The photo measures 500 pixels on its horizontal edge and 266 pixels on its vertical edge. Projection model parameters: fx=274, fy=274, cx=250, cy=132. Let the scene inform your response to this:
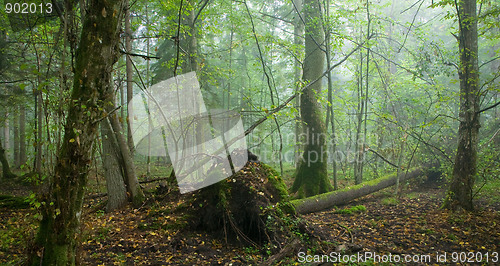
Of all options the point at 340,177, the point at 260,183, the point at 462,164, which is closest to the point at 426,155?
the point at 340,177

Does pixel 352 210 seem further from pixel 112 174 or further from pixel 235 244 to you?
pixel 112 174

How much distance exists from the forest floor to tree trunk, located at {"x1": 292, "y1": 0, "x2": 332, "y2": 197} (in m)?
1.79

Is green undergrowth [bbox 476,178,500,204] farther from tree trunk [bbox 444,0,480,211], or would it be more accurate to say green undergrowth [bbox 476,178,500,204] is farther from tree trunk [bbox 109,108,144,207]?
tree trunk [bbox 109,108,144,207]

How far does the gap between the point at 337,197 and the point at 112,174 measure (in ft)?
20.5

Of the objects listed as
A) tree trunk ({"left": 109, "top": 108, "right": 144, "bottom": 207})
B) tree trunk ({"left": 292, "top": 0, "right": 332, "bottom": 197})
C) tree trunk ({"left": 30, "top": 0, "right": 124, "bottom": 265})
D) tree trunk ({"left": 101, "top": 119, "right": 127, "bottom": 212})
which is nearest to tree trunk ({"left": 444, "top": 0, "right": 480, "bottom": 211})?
tree trunk ({"left": 292, "top": 0, "right": 332, "bottom": 197})

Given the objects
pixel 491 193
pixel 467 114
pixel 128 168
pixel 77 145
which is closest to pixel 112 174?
Result: pixel 128 168

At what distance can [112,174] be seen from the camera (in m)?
6.27

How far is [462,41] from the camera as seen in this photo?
6488mm

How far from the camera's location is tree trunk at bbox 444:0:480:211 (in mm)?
6352

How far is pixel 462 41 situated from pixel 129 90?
34.2 ft

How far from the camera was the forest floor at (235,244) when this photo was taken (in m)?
4.22

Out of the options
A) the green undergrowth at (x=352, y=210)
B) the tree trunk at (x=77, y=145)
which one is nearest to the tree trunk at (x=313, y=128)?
the green undergrowth at (x=352, y=210)

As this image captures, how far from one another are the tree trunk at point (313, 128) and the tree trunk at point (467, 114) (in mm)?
3505

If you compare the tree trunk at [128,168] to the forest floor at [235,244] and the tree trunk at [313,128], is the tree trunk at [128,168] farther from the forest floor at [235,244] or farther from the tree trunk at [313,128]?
the tree trunk at [313,128]
